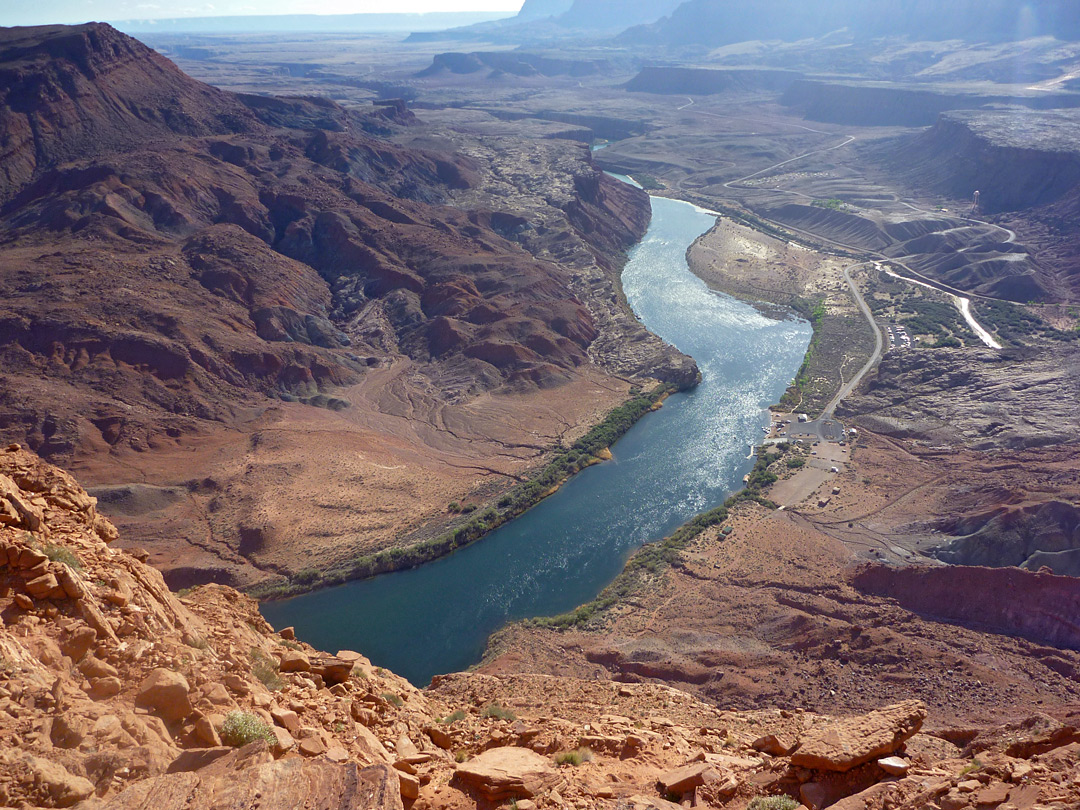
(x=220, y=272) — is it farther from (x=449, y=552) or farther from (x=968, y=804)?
(x=968, y=804)

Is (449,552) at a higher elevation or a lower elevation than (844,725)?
lower

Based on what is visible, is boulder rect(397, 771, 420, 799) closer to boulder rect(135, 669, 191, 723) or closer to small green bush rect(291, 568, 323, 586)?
boulder rect(135, 669, 191, 723)

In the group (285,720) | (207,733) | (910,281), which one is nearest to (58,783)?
(207,733)

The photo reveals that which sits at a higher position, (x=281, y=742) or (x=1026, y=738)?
(x=281, y=742)

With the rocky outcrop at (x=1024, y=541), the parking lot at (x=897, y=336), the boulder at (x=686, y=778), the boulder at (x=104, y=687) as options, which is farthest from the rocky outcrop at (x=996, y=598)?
the parking lot at (x=897, y=336)

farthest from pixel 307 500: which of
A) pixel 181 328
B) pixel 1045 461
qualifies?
pixel 1045 461

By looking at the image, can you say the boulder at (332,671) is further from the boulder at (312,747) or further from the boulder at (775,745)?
the boulder at (775,745)

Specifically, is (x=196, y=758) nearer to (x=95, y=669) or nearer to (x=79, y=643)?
(x=95, y=669)
